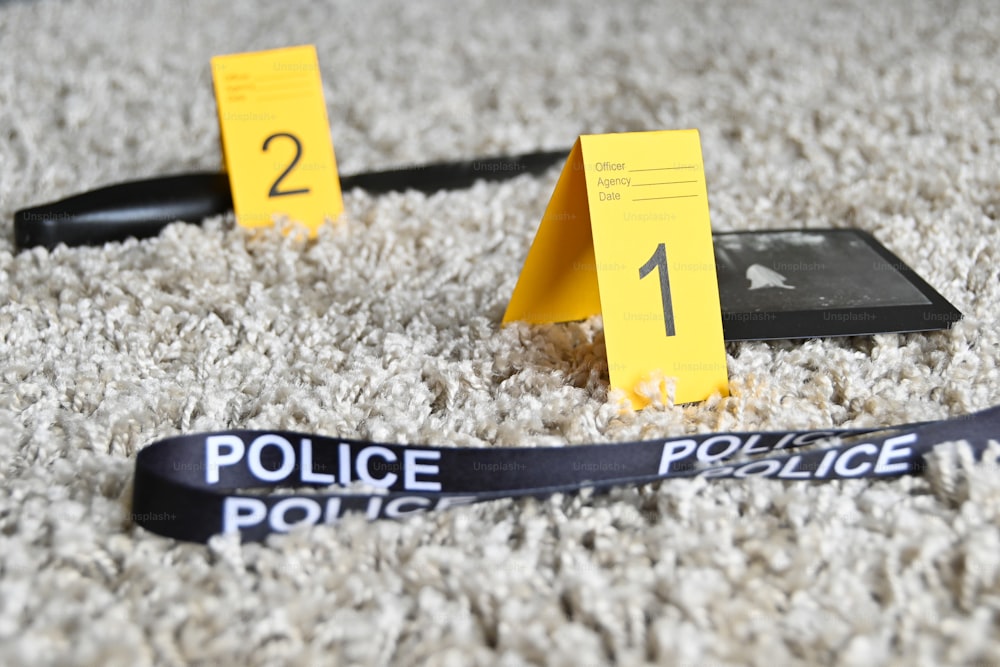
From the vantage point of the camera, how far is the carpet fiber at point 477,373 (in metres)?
0.59

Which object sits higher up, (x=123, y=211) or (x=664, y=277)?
(x=123, y=211)

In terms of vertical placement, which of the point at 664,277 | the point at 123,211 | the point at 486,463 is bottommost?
the point at 486,463

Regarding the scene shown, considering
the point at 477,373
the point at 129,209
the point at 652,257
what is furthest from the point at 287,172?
the point at 652,257

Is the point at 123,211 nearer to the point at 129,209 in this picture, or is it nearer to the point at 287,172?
the point at 129,209

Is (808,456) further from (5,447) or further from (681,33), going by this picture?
(681,33)

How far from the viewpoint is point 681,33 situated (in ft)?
6.01

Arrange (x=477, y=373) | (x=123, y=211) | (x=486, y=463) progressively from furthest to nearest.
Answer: (x=123, y=211) → (x=477, y=373) → (x=486, y=463)

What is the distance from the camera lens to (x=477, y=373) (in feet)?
2.85

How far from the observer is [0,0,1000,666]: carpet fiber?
1.92 feet

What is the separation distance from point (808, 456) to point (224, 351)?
1.98ft

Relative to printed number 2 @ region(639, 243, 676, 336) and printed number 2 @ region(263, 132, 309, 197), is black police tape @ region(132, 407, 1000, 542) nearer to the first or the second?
printed number 2 @ region(639, 243, 676, 336)

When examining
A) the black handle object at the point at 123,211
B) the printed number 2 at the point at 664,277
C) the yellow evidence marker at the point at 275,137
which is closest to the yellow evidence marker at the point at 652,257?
the printed number 2 at the point at 664,277

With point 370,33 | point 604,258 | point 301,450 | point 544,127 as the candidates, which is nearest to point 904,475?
point 604,258

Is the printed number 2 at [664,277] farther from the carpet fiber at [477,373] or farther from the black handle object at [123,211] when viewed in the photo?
the black handle object at [123,211]
